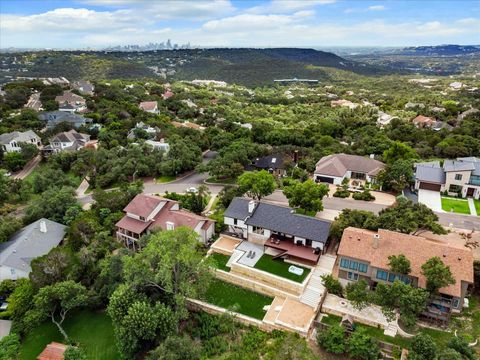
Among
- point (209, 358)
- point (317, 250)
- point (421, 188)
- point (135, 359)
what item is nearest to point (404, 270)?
point (317, 250)

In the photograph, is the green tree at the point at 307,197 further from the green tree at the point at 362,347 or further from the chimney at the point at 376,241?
the green tree at the point at 362,347

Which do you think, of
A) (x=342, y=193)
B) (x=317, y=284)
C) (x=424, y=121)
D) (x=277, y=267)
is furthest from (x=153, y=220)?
(x=424, y=121)

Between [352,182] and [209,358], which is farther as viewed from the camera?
[352,182]

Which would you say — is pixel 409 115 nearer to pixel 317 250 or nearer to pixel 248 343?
pixel 317 250

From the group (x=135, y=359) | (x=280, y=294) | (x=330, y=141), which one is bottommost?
(x=135, y=359)

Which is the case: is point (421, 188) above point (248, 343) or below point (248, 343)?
above

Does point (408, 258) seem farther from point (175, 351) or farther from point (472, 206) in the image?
point (472, 206)

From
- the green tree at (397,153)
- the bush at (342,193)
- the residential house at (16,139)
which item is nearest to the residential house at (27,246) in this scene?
the residential house at (16,139)
